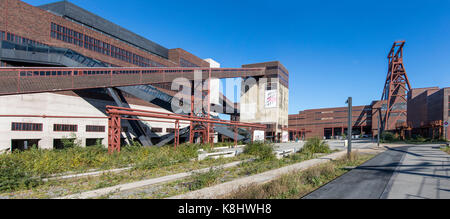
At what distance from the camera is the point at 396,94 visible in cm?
7444

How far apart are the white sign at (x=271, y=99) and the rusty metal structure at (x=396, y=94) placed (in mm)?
36529

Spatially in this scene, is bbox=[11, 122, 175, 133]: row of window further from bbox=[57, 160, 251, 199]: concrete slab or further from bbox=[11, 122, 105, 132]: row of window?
bbox=[57, 160, 251, 199]: concrete slab

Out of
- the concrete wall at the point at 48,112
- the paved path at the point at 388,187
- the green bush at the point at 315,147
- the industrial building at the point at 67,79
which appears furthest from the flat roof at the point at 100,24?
the paved path at the point at 388,187

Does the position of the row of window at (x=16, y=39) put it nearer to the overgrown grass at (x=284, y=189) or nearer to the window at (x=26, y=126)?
the window at (x=26, y=126)

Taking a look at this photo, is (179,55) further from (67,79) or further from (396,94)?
(396,94)

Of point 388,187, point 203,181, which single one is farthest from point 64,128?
point 388,187

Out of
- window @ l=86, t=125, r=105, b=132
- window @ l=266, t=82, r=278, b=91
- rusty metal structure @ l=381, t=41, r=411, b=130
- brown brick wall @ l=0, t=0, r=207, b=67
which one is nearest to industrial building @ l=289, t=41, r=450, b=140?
rusty metal structure @ l=381, t=41, r=411, b=130

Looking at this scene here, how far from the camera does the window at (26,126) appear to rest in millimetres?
24237

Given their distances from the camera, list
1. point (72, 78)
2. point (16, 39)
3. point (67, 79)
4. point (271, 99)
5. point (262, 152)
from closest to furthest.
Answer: point (262, 152) < point (67, 79) < point (72, 78) < point (16, 39) < point (271, 99)

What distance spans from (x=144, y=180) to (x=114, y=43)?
108ft

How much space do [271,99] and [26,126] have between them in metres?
50.0

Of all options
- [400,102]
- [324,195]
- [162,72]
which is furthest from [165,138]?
[400,102]
